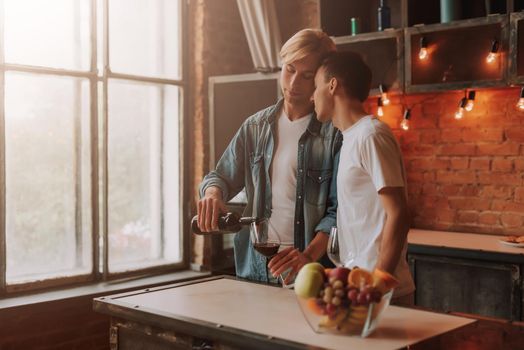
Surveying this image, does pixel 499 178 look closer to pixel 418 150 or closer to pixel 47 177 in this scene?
pixel 418 150

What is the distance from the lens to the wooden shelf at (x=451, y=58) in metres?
3.95

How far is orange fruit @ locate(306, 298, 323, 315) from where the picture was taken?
167 centimetres

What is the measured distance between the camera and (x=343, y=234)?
2268 mm

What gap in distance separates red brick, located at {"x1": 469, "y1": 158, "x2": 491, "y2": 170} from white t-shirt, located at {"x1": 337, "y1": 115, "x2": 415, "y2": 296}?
2.35 m

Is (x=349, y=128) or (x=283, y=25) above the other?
(x=283, y=25)

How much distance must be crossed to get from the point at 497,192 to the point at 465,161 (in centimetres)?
29

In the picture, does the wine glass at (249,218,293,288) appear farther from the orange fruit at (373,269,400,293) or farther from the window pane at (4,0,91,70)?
the window pane at (4,0,91,70)

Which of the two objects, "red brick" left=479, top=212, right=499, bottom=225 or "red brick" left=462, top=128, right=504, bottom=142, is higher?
"red brick" left=462, top=128, right=504, bottom=142

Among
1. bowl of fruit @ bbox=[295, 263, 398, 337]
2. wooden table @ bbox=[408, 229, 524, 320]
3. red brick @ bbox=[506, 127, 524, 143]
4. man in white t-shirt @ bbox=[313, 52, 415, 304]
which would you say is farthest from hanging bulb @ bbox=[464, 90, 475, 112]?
bowl of fruit @ bbox=[295, 263, 398, 337]

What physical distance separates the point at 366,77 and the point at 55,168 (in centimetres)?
244

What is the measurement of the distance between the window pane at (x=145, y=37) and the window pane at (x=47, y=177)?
0.40 metres

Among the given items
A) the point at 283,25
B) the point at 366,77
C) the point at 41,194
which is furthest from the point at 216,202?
the point at 283,25

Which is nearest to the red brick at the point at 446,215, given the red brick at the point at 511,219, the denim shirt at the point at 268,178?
the red brick at the point at 511,219

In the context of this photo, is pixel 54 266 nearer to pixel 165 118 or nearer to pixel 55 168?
pixel 55 168
